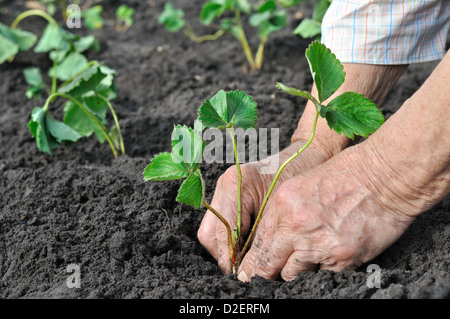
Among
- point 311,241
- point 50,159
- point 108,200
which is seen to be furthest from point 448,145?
point 50,159

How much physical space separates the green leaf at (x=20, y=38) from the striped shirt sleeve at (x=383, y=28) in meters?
1.97

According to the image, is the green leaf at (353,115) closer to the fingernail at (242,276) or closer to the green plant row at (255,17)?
the fingernail at (242,276)

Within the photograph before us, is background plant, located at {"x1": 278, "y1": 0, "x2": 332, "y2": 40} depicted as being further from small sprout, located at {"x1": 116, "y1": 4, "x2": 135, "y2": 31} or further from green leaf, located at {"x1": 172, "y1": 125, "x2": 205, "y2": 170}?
small sprout, located at {"x1": 116, "y1": 4, "x2": 135, "y2": 31}

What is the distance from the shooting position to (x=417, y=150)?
1284 mm

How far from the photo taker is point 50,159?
2256mm

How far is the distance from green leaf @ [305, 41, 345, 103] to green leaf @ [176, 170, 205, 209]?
1.16ft

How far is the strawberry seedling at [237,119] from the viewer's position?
4.16ft

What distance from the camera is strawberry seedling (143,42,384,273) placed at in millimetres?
1269

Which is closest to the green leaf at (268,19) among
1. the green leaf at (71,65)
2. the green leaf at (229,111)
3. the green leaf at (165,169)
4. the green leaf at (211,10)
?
the green leaf at (211,10)

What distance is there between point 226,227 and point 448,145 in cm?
58

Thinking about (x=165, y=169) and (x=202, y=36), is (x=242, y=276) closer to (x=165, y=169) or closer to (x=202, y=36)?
(x=165, y=169)

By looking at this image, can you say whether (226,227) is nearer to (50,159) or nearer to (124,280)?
(124,280)
